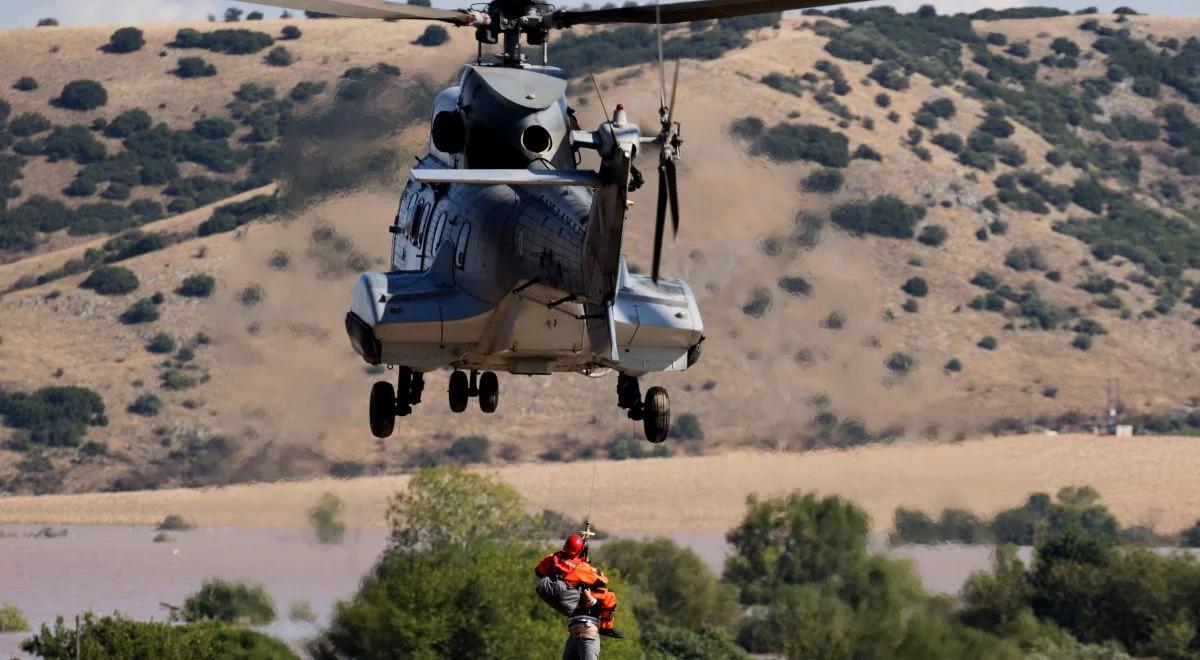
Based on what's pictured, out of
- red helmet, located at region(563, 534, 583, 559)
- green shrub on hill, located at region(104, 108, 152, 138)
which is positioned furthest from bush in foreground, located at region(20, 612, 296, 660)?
green shrub on hill, located at region(104, 108, 152, 138)

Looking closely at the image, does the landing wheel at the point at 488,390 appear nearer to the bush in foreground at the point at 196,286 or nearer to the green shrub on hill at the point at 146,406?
the green shrub on hill at the point at 146,406

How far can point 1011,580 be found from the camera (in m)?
99.6

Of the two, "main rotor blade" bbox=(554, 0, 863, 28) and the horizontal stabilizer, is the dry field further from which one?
the horizontal stabilizer

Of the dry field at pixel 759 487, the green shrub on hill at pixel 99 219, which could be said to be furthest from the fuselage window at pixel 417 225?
the green shrub on hill at pixel 99 219

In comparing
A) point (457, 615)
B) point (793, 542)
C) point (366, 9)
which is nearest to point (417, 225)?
point (366, 9)

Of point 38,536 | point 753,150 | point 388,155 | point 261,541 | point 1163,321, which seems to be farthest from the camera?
point 1163,321

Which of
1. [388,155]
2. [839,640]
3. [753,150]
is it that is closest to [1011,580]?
[839,640]

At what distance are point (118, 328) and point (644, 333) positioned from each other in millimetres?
100315

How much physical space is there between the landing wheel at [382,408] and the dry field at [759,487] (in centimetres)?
3789

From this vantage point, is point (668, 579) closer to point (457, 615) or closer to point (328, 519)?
point (457, 615)

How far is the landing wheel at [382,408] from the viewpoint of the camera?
125 feet

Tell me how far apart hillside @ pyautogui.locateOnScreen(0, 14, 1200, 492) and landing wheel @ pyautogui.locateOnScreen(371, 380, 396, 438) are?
7.05 meters

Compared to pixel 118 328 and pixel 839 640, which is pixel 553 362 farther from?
pixel 118 328

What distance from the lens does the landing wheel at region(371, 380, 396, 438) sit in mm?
38219
